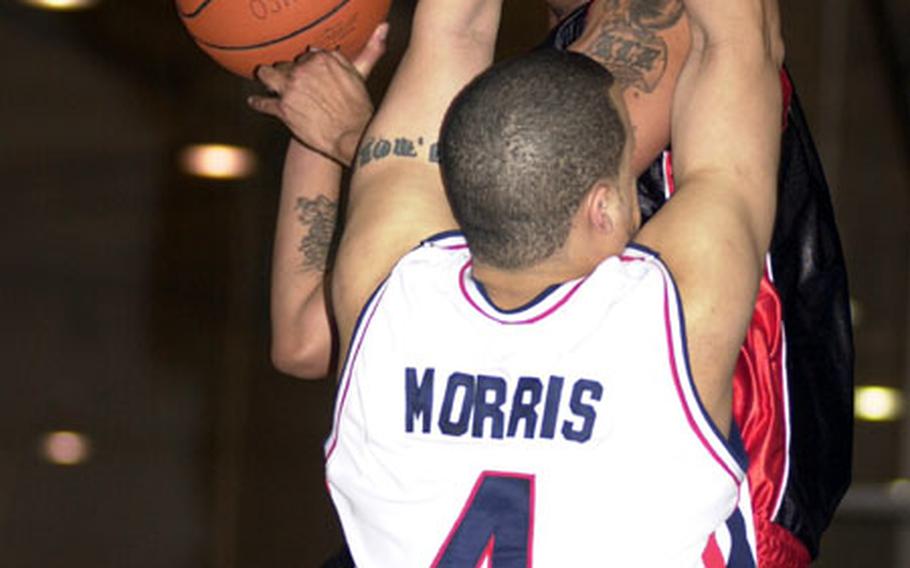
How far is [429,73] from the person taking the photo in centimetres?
213

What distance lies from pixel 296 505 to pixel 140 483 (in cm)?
57

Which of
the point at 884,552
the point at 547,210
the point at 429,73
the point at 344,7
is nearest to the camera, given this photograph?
the point at 547,210

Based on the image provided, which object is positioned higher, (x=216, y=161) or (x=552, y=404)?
(x=216, y=161)

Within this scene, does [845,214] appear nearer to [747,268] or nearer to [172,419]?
[172,419]

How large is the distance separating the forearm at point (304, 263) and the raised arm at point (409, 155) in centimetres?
44

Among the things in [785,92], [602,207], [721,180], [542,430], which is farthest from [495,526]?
[785,92]

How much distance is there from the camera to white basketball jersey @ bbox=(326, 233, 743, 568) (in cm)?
174

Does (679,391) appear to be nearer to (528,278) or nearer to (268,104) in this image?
(528,278)

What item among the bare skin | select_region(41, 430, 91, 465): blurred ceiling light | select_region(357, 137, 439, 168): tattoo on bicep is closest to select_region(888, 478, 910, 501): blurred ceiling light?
select_region(41, 430, 91, 465): blurred ceiling light

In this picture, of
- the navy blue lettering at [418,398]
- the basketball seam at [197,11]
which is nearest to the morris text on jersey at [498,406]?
the navy blue lettering at [418,398]

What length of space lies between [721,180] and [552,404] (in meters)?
0.34

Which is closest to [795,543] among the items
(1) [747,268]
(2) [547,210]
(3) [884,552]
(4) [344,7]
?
(1) [747,268]

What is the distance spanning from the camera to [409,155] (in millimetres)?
2094

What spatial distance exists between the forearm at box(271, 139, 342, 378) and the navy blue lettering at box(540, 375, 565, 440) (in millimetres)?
801
